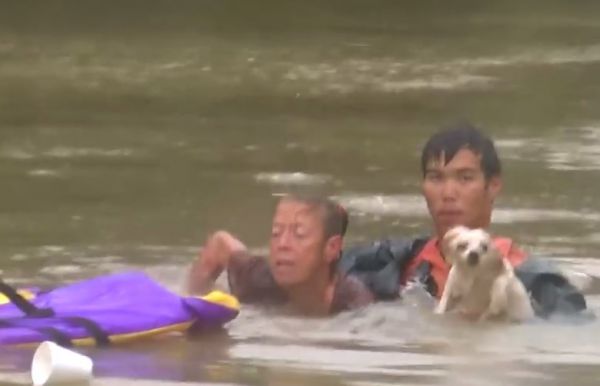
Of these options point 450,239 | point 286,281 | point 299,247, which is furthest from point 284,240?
point 450,239

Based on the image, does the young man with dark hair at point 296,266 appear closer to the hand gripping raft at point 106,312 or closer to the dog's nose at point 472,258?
the hand gripping raft at point 106,312

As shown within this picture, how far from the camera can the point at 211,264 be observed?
21.9 feet

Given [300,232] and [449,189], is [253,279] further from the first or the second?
[449,189]

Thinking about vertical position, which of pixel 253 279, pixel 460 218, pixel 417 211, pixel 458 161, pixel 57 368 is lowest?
pixel 57 368

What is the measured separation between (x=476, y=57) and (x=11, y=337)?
1129 centimetres

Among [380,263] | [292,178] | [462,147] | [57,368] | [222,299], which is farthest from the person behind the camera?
[292,178]

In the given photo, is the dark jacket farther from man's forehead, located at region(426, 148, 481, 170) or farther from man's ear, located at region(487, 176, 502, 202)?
man's forehead, located at region(426, 148, 481, 170)

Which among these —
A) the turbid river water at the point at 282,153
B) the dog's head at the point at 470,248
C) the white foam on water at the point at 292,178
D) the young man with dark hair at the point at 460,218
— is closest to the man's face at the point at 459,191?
the young man with dark hair at the point at 460,218

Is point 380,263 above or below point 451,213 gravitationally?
below

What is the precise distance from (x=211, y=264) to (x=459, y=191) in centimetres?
101

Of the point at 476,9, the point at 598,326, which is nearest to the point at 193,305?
the point at 598,326

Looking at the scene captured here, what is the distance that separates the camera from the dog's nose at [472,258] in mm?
6223

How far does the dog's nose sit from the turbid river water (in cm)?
27

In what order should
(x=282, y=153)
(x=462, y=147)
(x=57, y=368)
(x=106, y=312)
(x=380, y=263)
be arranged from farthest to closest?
(x=282, y=153) < (x=380, y=263) < (x=462, y=147) < (x=106, y=312) < (x=57, y=368)
